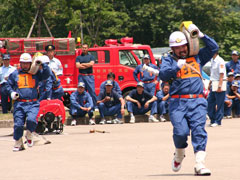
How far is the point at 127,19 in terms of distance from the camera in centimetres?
4144

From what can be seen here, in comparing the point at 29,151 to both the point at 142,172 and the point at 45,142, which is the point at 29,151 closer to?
the point at 45,142

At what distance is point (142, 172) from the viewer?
8.84 m

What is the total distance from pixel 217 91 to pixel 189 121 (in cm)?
838

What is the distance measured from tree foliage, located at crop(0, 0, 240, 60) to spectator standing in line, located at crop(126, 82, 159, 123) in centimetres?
1332

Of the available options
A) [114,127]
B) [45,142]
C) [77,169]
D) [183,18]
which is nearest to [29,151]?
[45,142]

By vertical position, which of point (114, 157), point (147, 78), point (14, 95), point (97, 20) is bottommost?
point (114, 157)

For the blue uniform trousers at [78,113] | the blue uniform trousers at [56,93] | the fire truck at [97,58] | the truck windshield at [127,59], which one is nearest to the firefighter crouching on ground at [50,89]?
the blue uniform trousers at [56,93]

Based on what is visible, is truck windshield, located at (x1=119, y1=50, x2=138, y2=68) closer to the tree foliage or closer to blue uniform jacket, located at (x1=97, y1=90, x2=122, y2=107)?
blue uniform jacket, located at (x1=97, y1=90, x2=122, y2=107)

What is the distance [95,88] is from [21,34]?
47.0 feet

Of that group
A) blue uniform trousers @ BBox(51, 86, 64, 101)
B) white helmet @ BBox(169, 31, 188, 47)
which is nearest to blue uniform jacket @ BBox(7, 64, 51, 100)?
white helmet @ BBox(169, 31, 188, 47)

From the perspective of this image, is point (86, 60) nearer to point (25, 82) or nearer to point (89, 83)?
point (89, 83)

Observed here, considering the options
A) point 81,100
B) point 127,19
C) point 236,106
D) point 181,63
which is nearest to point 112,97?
point 81,100

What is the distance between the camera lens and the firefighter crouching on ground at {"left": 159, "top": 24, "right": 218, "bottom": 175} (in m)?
8.70

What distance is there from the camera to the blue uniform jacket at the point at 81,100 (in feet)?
59.4
